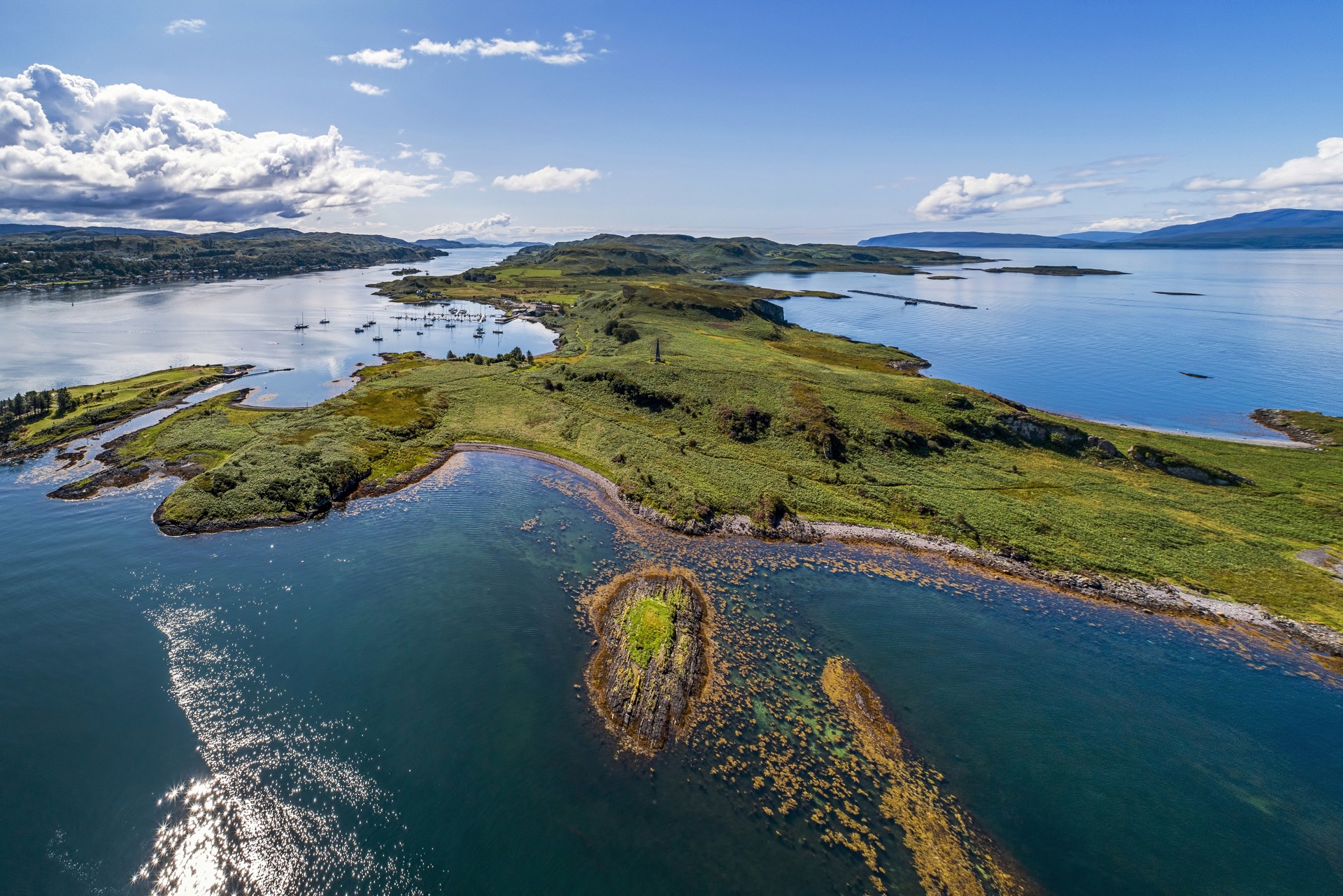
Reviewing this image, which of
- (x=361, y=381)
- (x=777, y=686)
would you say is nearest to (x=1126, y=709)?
(x=777, y=686)

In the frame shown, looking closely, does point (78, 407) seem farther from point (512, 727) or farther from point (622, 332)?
point (512, 727)

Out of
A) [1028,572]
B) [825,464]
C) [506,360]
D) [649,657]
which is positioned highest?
[506,360]

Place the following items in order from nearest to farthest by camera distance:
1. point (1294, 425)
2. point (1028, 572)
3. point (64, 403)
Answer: point (1028, 572), point (64, 403), point (1294, 425)

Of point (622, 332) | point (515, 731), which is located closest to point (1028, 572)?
point (515, 731)

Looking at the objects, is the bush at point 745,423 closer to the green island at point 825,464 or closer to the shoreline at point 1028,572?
the green island at point 825,464

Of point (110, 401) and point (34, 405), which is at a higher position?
point (34, 405)

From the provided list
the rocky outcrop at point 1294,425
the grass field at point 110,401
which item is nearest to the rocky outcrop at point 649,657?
the grass field at point 110,401

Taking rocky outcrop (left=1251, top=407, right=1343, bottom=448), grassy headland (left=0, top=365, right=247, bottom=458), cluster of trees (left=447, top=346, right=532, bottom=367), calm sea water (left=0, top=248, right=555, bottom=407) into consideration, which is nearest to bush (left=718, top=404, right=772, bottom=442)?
cluster of trees (left=447, top=346, right=532, bottom=367)
